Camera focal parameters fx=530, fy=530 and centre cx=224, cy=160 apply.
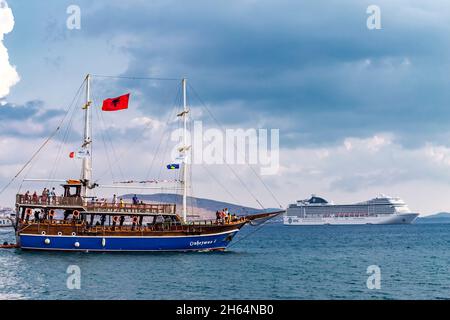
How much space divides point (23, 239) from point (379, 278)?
3322 cm

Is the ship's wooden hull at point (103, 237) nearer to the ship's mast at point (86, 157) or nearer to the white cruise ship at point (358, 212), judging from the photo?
the ship's mast at point (86, 157)

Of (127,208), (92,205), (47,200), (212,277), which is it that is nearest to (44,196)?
(47,200)

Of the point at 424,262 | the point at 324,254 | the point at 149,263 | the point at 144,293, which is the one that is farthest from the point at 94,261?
the point at 424,262

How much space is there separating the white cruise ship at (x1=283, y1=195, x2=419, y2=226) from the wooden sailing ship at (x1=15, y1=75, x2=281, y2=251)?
13324 centimetres

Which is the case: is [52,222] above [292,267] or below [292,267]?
above

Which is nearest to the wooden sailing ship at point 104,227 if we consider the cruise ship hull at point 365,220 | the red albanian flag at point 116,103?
the red albanian flag at point 116,103

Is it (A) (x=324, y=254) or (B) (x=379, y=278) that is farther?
(A) (x=324, y=254)

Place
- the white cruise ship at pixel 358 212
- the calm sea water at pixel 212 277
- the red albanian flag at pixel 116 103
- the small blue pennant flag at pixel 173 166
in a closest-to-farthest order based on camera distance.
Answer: the calm sea water at pixel 212 277 < the red albanian flag at pixel 116 103 < the small blue pennant flag at pixel 173 166 < the white cruise ship at pixel 358 212

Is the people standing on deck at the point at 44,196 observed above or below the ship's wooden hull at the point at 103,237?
above

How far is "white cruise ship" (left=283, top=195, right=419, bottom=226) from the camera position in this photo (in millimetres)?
178875

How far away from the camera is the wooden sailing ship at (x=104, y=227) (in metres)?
51.0

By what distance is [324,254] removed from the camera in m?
59.0

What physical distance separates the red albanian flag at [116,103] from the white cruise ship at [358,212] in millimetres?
141761
